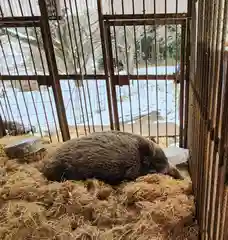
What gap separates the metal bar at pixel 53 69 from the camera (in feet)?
7.36

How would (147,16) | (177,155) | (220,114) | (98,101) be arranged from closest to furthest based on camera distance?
1. (220,114)
2. (147,16)
3. (177,155)
4. (98,101)

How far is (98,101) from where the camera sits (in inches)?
99.3

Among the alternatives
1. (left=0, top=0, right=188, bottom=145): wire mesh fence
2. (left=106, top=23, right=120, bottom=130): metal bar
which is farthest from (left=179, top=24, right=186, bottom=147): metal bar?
(left=106, top=23, right=120, bottom=130): metal bar

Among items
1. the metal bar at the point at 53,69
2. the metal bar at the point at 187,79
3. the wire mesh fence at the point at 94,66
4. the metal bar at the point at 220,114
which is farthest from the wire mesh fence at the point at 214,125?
the metal bar at the point at 53,69

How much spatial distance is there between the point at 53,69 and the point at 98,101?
0.45 m

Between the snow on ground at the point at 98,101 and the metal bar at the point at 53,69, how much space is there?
5 centimetres

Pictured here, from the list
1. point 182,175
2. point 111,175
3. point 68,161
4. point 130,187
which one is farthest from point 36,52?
point 182,175

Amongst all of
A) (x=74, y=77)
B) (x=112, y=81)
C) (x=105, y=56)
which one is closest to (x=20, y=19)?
(x=74, y=77)

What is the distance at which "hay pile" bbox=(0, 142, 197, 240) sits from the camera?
5.19ft

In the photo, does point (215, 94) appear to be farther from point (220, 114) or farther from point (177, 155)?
point (177, 155)

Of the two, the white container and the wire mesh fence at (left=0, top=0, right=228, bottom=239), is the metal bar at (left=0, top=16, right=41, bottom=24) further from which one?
the white container

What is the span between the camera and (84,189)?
1.88 meters

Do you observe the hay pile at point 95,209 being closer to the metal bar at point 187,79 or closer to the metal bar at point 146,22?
the metal bar at point 187,79

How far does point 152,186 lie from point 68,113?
3.60ft
